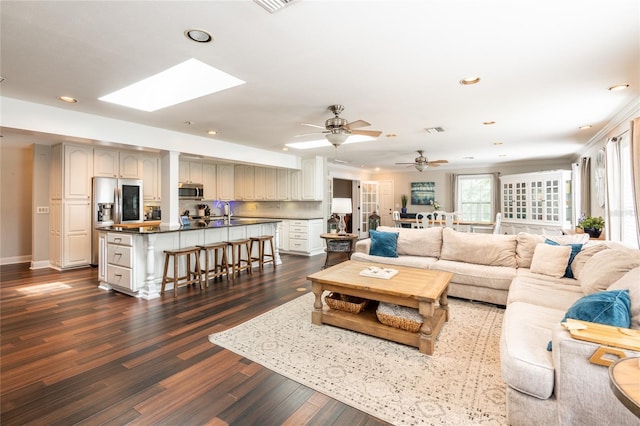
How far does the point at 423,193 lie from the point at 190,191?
285 inches

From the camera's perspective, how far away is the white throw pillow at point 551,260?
330 cm

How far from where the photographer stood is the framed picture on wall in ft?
32.9

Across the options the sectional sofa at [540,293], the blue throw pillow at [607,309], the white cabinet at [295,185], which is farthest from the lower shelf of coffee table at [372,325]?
the white cabinet at [295,185]

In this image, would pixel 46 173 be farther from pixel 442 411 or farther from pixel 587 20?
pixel 587 20

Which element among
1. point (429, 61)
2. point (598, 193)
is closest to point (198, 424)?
point (429, 61)

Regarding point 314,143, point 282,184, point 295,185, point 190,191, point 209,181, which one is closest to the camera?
point 314,143

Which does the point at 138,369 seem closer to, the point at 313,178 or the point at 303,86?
the point at 303,86

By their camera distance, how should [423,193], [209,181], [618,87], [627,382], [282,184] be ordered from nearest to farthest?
1. [627,382]
2. [618,87]
3. [282,184]
4. [209,181]
5. [423,193]

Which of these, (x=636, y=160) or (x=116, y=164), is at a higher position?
(x=116, y=164)

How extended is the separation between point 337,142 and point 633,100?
3.39 m

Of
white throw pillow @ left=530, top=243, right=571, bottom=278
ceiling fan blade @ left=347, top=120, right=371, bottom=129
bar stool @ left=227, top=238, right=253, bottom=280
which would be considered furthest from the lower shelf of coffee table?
bar stool @ left=227, top=238, right=253, bottom=280

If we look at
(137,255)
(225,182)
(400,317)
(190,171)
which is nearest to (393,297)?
(400,317)

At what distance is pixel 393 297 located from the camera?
2.59m

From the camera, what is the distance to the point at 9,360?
2361 millimetres
